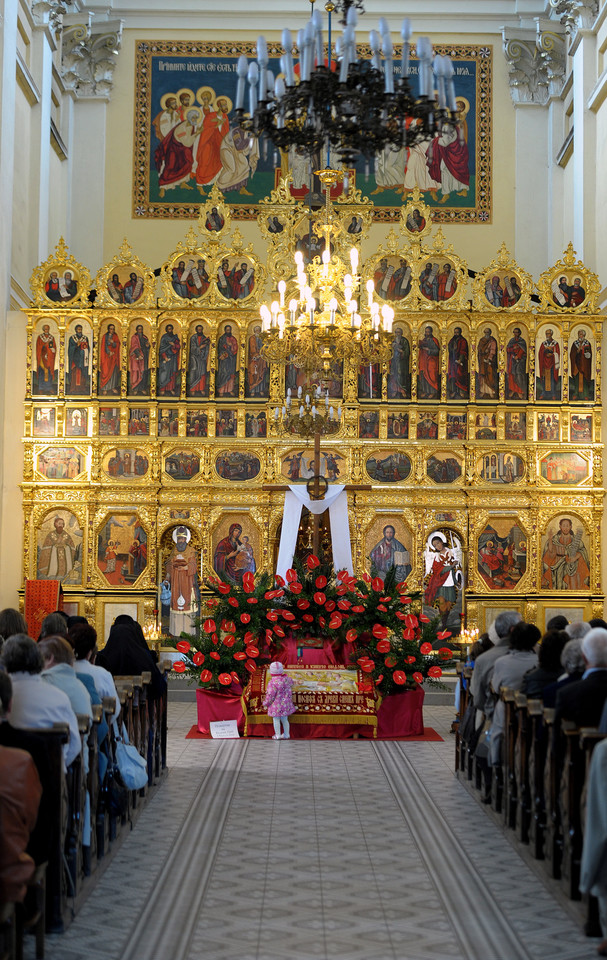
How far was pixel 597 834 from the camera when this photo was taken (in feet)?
18.1

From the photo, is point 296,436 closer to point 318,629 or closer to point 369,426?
point 369,426

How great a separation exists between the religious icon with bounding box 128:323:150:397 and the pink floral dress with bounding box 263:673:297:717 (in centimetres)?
695

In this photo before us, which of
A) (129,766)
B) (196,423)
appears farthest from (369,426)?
(129,766)

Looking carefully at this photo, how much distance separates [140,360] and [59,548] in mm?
3258

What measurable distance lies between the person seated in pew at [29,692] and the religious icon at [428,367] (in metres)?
12.8

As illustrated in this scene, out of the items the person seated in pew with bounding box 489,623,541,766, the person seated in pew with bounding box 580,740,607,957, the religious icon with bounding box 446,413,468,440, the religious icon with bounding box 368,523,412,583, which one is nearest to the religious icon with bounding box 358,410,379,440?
the religious icon with bounding box 446,413,468,440

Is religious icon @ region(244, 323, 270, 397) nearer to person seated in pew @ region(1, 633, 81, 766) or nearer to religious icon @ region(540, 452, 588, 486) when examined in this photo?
religious icon @ region(540, 452, 588, 486)

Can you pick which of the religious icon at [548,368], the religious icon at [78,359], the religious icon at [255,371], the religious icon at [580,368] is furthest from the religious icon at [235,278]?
the religious icon at [580,368]

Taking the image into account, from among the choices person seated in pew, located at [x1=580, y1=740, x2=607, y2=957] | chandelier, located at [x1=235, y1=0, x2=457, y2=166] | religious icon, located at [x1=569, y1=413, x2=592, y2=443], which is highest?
chandelier, located at [x1=235, y1=0, x2=457, y2=166]

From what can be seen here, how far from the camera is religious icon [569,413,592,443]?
60.3 feet

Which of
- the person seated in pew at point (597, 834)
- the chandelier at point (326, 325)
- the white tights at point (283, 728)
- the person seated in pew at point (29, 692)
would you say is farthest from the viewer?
the white tights at point (283, 728)

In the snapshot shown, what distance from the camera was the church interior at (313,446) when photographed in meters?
7.06

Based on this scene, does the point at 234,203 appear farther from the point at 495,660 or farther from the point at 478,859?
the point at 478,859

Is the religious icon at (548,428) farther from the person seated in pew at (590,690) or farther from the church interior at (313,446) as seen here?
the person seated in pew at (590,690)
